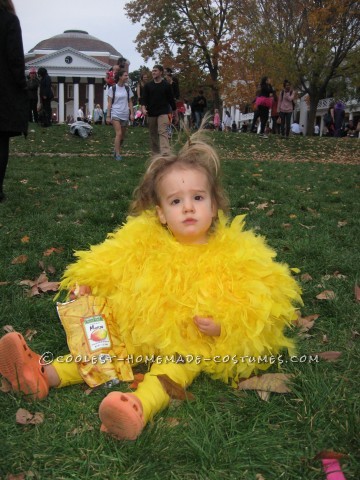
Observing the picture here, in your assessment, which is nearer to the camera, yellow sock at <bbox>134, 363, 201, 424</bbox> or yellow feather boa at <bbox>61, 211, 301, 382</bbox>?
yellow sock at <bbox>134, 363, 201, 424</bbox>

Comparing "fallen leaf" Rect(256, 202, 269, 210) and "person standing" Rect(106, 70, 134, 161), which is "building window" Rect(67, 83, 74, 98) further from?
"fallen leaf" Rect(256, 202, 269, 210)

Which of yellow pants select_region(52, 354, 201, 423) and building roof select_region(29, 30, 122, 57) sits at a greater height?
building roof select_region(29, 30, 122, 57)

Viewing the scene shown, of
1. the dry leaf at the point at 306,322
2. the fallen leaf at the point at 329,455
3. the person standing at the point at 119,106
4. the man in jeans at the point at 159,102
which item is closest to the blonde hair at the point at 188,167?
the dry leaf at the point at 306,322

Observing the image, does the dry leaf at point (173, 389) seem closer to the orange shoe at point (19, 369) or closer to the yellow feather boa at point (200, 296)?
the yellow feather boa at point (200, 296)

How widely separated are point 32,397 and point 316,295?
1946 millimetres

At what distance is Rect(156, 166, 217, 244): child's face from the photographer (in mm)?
2393

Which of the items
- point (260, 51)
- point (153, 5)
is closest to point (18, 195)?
point (260, 51)

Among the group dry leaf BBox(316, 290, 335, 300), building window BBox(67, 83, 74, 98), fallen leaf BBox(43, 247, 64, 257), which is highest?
building window BBox(67, 83, 74, 98)

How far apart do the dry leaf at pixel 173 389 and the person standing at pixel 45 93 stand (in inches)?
586

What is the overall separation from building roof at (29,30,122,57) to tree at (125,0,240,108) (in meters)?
45.3

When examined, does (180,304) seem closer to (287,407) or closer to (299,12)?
(287,407)

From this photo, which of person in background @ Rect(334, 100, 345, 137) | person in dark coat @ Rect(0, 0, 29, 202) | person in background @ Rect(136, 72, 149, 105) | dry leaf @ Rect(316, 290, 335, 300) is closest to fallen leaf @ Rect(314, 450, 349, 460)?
dry leaf @ Rect(316, 290, 335, 300)

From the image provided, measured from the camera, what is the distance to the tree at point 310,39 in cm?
2088

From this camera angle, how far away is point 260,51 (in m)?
23.2
